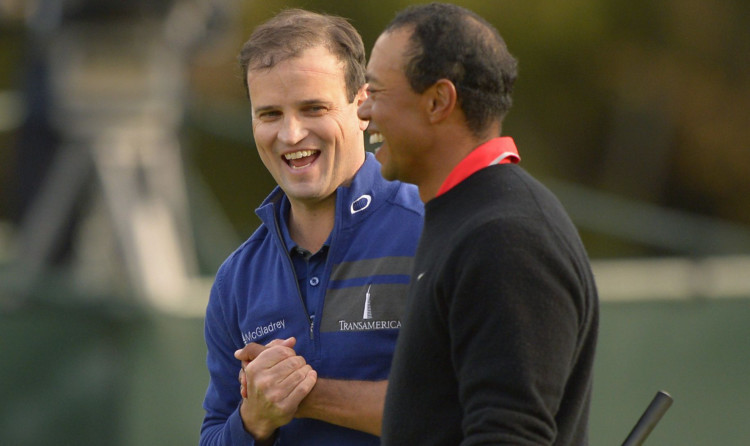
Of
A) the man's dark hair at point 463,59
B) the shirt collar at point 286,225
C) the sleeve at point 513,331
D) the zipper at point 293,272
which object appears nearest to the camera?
the sleeve at point 513,331

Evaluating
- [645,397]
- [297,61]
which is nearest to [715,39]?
[645,397]

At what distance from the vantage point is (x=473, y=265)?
1.97m

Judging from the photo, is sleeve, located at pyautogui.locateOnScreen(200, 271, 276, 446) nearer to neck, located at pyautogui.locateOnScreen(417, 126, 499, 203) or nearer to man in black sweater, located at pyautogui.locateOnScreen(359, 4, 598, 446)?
man in black sweater, located at pyautogui.locateOnScreen(359, 4, 598, 446)

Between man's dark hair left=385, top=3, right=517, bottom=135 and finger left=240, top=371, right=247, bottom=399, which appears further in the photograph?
finger left=240, top=371, right=247, bottom=399

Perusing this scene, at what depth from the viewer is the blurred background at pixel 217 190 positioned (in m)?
5.84

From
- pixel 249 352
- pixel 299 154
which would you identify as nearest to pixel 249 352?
pixel 249 352

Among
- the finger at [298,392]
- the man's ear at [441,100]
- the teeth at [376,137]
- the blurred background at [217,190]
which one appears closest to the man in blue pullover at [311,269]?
the finger at [298,392]

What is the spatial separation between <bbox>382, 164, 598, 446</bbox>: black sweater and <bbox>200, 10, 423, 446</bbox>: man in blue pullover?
1.15ft

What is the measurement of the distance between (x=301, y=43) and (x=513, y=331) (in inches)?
39.3

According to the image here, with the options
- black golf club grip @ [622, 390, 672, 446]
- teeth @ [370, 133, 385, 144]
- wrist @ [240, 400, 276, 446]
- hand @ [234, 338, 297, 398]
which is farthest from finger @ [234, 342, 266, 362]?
black golf club grip @ [622, 390, 672, 446]

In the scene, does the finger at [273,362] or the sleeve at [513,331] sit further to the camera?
the finger at [273,362]

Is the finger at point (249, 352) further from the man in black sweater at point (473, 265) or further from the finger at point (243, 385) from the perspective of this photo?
the man in black sweater at point (473, 265)

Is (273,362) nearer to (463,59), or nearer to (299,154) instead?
(299,154)

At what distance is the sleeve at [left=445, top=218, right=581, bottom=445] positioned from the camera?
6.29ft
